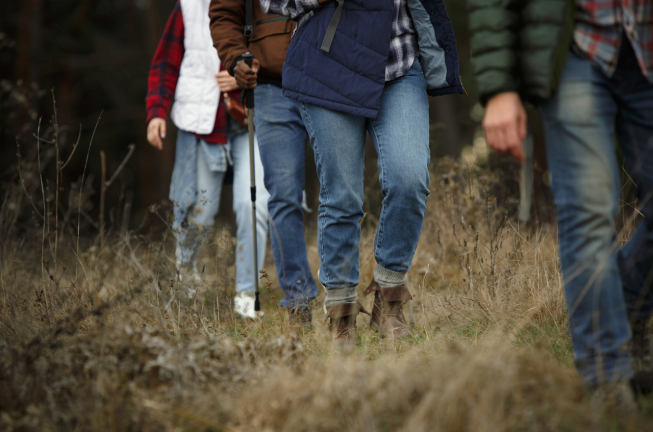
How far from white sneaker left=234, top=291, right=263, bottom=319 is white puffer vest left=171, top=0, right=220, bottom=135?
103 centimetres

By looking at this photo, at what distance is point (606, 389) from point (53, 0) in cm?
1245

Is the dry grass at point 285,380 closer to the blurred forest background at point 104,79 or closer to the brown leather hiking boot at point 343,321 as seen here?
the brown leather hiking boot at point 343,321

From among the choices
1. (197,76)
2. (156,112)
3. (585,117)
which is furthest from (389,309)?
(156,112)

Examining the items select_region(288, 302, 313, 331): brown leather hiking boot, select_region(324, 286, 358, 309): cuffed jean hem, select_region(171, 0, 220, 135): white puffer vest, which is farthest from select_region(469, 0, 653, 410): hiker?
select_region(171, 0, 220, 135): white puffer vest

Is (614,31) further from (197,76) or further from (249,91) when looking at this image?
(197,76)

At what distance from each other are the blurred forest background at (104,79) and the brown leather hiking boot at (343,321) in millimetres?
6190

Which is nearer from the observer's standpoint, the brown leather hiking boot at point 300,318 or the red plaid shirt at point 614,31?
the red plaid shirt at point 614,31

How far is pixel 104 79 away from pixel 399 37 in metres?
11.4

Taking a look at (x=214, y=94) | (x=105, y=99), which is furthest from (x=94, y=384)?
(x=105, y=99)

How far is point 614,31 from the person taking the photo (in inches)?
61.0

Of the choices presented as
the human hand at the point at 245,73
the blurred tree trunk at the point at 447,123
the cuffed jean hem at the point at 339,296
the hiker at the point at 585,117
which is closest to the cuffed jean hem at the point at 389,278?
the cuffed jean hem at the point at 339,296

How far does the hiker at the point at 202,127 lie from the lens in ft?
11.2

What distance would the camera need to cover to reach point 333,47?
236 cm

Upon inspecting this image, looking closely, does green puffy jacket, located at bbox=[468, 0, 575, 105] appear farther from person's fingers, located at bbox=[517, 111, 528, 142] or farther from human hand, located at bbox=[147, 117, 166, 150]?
human hand, located at bbox=[147, 117, 166, 150]
